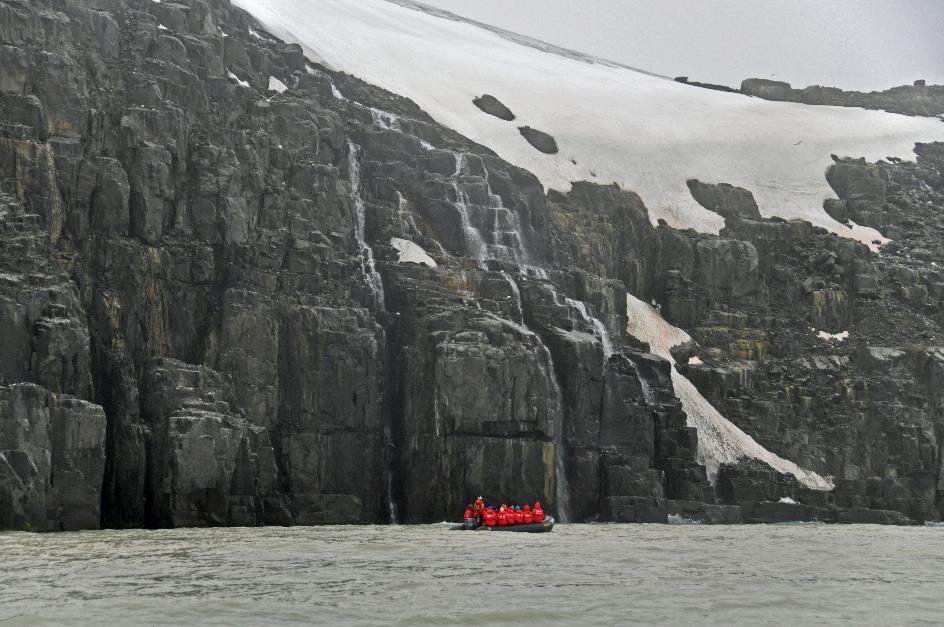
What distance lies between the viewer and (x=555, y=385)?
74188 mm

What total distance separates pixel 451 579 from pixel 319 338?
101ft

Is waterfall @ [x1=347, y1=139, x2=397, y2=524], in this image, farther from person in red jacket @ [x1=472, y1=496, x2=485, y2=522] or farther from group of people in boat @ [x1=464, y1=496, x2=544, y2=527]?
group of people in boat @ [x1=464, y1=496, x2=544, y2=527]

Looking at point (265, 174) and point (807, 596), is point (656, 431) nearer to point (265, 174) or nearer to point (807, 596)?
point (265, 174)

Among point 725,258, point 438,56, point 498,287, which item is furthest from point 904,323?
point 438,56

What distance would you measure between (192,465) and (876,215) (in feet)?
227

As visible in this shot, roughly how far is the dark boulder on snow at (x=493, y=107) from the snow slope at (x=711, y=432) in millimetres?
24958

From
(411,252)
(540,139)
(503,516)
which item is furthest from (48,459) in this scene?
(540,139)

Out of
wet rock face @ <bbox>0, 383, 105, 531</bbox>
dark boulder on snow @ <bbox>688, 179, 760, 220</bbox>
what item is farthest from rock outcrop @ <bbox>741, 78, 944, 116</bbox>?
wet rock face @ <bbox>0, 383, 105, 531</bbox>

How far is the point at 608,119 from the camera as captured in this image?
11850 cm

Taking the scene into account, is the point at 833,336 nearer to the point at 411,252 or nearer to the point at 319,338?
the point at 411,252

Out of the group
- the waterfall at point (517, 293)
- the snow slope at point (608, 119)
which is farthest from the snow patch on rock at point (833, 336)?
the waterfall at point (517, 293)

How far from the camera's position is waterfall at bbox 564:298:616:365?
8025 cm

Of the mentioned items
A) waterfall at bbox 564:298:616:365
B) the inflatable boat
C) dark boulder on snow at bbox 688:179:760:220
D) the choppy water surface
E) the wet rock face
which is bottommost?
the choppy water surface

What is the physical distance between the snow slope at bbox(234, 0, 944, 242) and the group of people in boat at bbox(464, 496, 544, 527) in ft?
133
